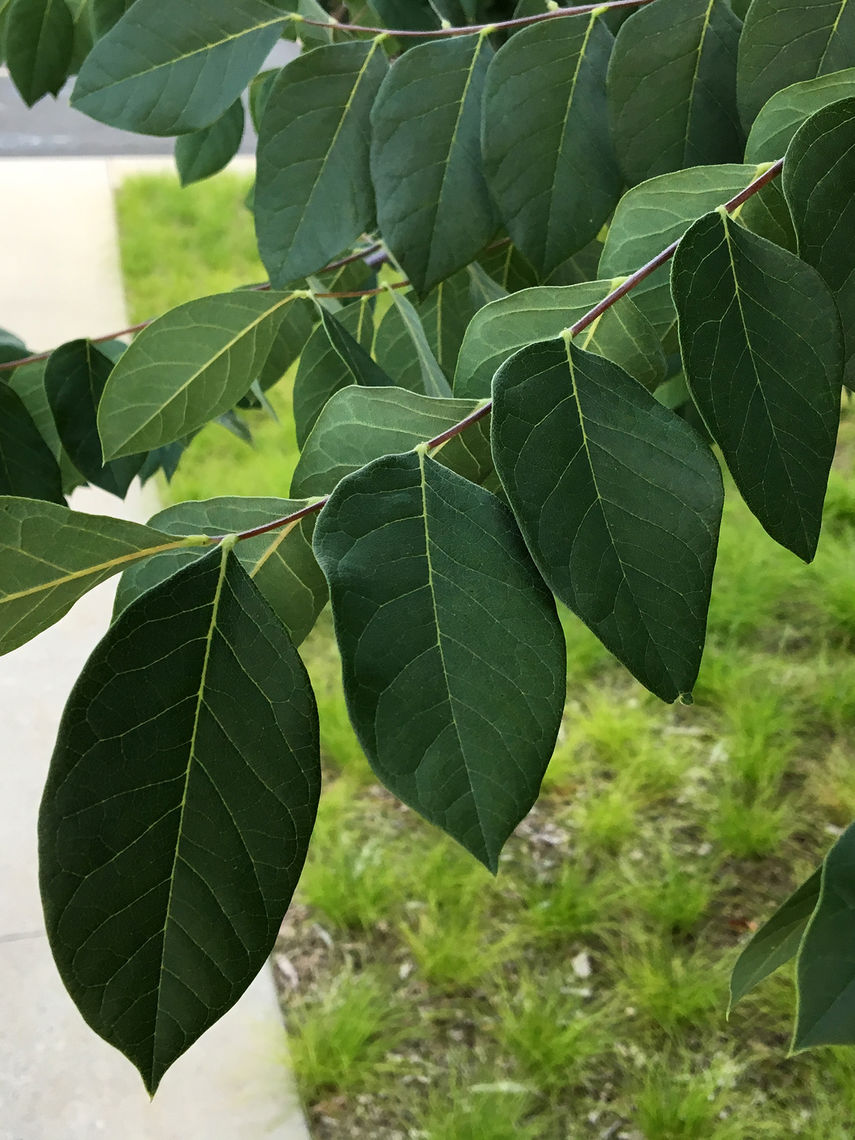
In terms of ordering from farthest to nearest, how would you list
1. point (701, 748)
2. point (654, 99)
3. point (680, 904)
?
1. point (701, 748)
2. point (680, 904)
3. point (654, 99)

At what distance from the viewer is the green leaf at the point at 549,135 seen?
13.3 inches

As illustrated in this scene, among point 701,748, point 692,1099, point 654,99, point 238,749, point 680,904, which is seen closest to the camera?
point 238,749

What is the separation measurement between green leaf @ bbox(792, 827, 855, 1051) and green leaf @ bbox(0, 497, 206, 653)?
156mm

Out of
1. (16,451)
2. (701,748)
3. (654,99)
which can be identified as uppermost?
(654,99)

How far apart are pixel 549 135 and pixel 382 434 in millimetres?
152

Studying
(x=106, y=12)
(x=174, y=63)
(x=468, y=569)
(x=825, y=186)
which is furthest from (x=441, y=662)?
(x=106, y=12)

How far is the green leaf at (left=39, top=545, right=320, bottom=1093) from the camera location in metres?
0.20

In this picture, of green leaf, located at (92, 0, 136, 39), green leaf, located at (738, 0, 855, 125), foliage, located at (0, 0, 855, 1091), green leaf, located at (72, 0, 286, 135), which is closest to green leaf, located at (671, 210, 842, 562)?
foliage, located at (0, 0, 855, 1091)

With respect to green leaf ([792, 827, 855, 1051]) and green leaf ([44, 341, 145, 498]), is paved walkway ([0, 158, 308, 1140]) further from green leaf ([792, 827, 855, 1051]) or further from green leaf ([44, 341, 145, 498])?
green leaf ([792, 827, 855, 1051])

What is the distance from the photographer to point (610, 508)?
219 millimetres

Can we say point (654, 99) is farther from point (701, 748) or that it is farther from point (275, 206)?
point (701, 748)

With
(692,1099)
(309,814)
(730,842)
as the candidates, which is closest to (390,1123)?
(692,1099)

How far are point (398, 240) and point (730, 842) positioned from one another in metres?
1.24

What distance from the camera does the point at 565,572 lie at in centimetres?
21
